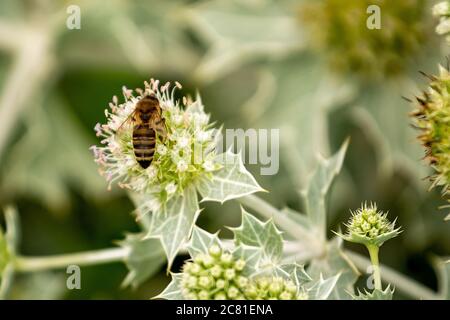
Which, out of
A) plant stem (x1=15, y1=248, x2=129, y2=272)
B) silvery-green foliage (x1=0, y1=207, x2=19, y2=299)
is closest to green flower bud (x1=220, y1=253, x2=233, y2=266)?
plant stem (x1=15, y1=248, x2=129, y2=272)

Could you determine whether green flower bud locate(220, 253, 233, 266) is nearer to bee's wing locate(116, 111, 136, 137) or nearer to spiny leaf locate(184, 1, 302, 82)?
bee's wing locate(116, 111, 136, 137)

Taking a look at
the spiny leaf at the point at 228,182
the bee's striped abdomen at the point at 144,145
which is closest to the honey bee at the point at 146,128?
the bee's striped abdomen at the point at 144,145

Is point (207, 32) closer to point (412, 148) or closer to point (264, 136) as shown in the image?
point (264, 136)

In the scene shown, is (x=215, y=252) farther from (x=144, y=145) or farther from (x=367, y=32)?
(x=367, y=32)

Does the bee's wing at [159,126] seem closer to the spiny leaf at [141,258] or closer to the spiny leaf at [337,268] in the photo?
the spiny leaf at [141,258]
